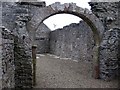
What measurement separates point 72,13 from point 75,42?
6804mm

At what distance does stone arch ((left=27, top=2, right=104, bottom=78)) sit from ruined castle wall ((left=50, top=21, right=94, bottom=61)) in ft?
8.13

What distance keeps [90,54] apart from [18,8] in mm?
6084

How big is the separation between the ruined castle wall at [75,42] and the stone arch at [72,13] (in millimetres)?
2478

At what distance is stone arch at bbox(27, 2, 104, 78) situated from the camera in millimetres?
7891

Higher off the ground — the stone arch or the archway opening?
the stone arch

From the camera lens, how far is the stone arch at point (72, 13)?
25.9 ft

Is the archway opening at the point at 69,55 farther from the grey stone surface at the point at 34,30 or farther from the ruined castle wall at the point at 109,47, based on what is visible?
the ruined castle wall at the point at 109,47

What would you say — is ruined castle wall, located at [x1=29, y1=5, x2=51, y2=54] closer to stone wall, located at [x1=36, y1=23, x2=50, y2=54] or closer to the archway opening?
stone wall, located at [x1=36, y1=23, x2=50, y2=54]

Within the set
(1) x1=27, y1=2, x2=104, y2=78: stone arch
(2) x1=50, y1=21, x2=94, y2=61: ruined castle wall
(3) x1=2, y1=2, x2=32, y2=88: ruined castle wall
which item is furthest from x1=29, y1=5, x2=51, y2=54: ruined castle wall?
(3) x1=2, y1=2, x2=32, y2=88: ruined castle wall

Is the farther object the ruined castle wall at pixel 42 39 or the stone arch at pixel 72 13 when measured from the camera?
the ruined castle wall at pixel 42 39

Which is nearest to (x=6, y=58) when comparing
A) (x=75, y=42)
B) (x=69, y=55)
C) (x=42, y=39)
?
(x=75, y=42)

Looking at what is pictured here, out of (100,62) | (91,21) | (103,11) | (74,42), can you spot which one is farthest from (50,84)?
(74,42)

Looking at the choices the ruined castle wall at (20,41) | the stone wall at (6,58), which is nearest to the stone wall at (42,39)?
the ruined castle wall at (20,41)

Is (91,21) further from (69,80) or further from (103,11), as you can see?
(69,80)
